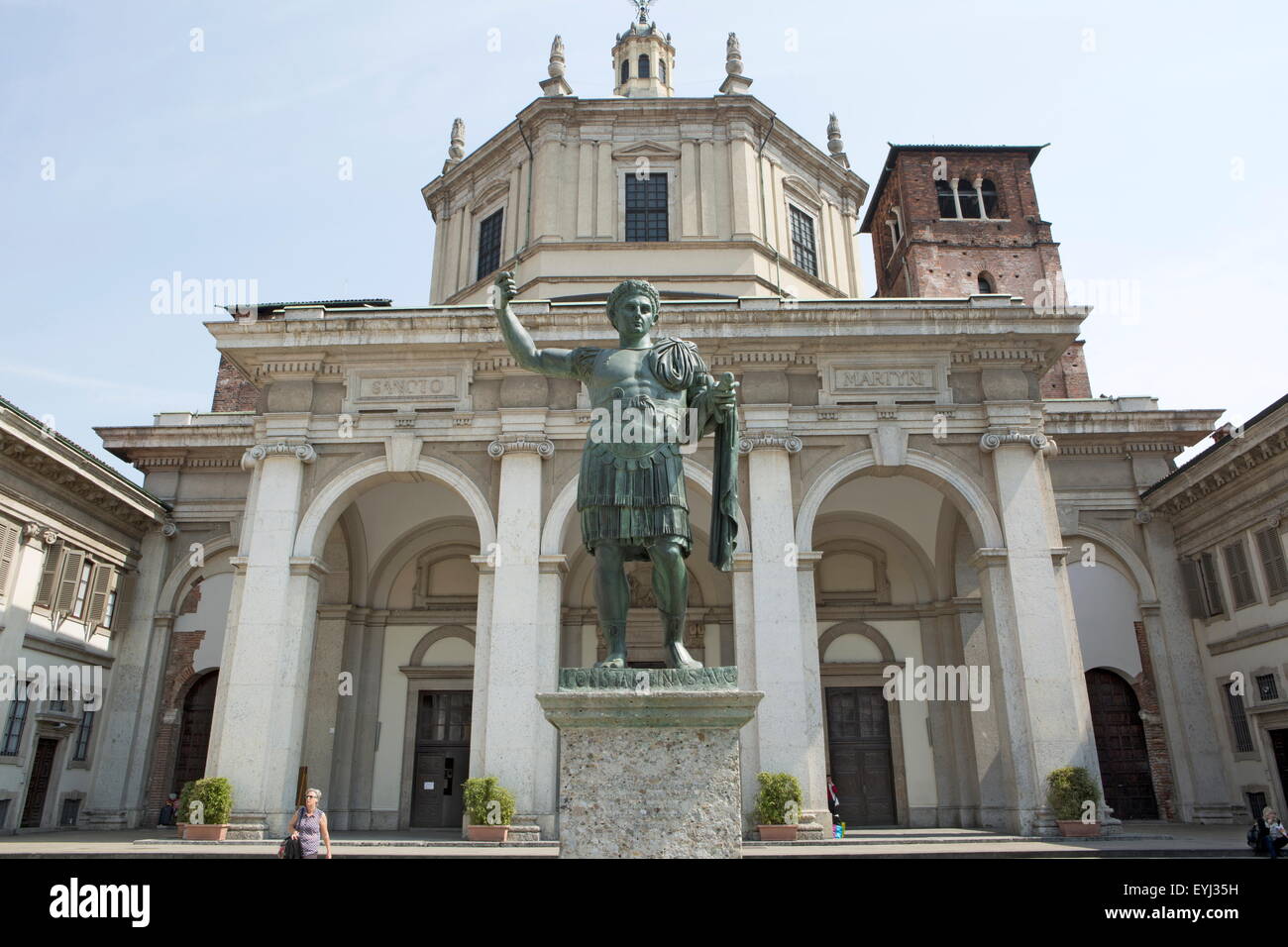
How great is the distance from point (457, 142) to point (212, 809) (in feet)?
67.7

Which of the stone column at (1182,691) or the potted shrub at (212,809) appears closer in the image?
the potted shrub at (212,809)

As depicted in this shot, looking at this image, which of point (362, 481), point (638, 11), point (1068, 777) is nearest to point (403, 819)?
point (362, 481)

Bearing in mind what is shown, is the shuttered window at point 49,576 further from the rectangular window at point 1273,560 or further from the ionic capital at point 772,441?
the rectangular window at point 1273,560

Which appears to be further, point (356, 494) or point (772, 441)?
point (356, 494)

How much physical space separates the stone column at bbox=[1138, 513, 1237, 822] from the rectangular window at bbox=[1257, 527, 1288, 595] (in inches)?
116

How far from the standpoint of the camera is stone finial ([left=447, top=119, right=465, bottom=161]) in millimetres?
27516

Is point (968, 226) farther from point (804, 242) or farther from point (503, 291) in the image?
point (503, 291)

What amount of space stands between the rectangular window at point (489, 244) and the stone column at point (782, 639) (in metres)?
10.8

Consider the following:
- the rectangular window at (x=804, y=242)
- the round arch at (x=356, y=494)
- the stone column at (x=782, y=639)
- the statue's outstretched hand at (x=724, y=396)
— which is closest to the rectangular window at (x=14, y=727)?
the round arch at (x=356, y=494)

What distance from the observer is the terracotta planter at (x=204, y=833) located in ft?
46.1

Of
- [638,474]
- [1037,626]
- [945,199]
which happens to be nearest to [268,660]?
[638,474]

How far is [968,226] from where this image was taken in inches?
1325

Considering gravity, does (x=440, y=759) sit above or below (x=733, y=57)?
below
